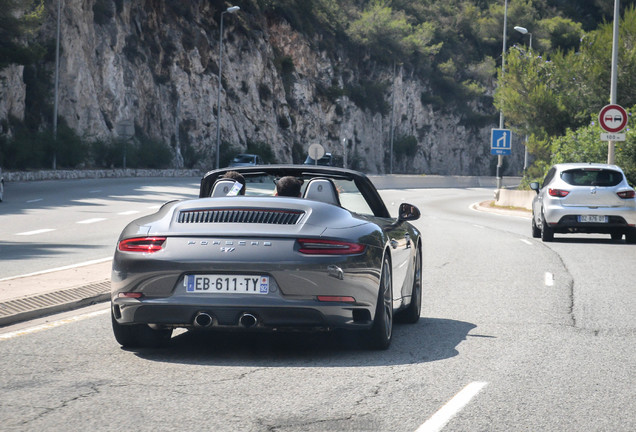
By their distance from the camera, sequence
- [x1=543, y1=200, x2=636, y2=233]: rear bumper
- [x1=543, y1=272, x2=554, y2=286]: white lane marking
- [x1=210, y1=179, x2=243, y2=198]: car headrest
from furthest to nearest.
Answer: [x1=543, y1=200, x2=636, y2=233]: rear bumper < [x1=543, y1=272, x2=554, y2=286]: white lane marking < [x1=210, y1=179, x2=243, y2=198]: car headrest

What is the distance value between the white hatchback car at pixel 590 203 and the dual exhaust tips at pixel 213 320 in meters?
15.2

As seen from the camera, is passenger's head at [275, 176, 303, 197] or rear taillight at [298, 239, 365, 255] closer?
rear taillight at [298, 239, 365, 255]

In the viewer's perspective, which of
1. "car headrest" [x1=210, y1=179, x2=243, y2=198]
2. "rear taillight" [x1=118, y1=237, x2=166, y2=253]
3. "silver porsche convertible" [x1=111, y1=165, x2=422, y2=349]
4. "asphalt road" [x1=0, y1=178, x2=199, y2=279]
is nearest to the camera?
"silver porsche convertible" [x1=111, y1=165, x2=422, y2=349]

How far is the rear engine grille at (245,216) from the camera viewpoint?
704 centimetres

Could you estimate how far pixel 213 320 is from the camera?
6.91 m

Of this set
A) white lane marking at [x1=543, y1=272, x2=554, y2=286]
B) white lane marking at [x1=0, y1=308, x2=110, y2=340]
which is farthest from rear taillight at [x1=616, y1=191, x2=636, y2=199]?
white lane marking at [x1=0, y1=308, x2=110, y2=340]

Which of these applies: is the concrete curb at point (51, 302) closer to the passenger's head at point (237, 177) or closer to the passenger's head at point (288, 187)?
the passenger's head at point (237, 177)

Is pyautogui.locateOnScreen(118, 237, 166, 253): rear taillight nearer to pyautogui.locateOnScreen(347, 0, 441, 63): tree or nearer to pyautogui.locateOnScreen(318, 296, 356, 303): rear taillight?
pyautogui.locateOnScreen(318, 296, 356, 303): rear taillight

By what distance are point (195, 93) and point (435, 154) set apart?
122ft

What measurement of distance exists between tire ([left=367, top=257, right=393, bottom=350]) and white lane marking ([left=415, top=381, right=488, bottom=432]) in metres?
1.17

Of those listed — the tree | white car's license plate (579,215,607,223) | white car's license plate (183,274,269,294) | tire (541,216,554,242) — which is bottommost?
tire (541,216,554,242)

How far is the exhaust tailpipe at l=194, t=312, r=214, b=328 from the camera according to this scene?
6879 millimetres

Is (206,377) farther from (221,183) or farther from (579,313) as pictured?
(579,313)

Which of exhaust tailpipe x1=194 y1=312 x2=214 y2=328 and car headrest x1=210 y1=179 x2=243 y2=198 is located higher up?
car headrest x1=210 y1=179 x2=243 y2=198
